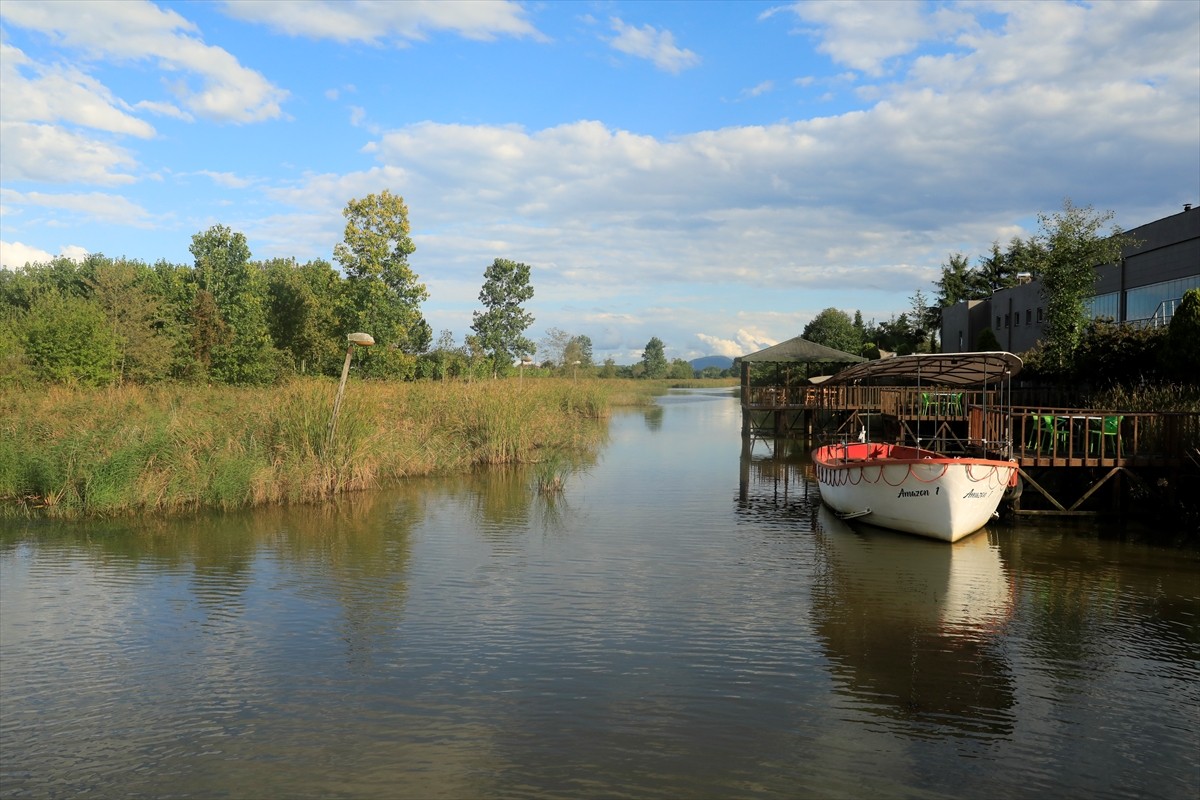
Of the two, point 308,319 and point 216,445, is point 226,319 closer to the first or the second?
point 308,319

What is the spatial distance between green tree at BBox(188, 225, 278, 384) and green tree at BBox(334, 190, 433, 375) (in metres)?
4.54

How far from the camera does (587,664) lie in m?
7.62

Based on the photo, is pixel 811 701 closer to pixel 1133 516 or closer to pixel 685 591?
pixel 685 591

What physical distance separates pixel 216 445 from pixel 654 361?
11202cm

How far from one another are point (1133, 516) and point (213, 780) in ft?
52.5

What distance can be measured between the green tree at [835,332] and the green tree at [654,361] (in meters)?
53.8

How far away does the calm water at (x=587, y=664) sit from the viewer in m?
5.69

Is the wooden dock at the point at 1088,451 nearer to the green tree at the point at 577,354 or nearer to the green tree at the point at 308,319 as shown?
the green tree at the point at 308,319

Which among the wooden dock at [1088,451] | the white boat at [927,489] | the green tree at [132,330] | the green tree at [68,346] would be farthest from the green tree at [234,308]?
the wooden dock at [1088,451]

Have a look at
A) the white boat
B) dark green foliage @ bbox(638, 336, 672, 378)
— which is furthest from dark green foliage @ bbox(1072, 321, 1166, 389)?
dark green foliage @ bbox(638, 336, 672, 378)

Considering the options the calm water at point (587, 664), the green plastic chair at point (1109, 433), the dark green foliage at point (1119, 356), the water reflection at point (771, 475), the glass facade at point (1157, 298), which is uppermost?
the glass facade at point (1157, 298)

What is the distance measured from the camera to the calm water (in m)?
5.69

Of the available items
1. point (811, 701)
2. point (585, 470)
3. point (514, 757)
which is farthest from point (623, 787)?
point (585, 470)

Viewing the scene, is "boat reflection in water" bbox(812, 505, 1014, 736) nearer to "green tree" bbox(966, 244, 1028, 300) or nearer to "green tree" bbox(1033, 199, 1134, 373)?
"green tree" bbox(1033, 199, 1134, 373)
